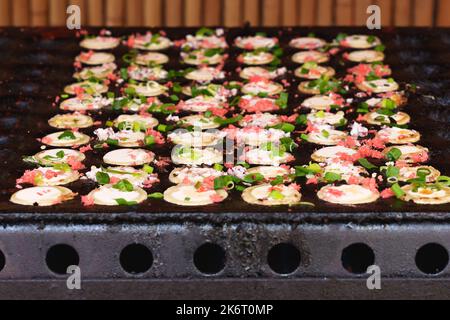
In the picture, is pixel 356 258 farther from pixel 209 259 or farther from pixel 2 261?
pixel 2 261

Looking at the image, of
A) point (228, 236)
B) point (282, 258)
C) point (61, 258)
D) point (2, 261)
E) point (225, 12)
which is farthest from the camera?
point (225, 12)

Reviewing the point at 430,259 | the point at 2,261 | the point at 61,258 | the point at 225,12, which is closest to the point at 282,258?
the point at 430,259

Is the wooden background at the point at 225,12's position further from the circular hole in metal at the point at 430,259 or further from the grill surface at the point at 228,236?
the grill surface at the point at 228,236

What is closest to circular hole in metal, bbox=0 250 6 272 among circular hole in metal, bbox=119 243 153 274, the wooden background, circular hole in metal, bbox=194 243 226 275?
circular hole in metal, bbox=119 243 153 274

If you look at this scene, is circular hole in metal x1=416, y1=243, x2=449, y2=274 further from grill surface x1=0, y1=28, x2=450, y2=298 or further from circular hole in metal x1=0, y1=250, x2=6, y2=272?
circular hole in metal x1=0, y1=250, x2=6, y2=272

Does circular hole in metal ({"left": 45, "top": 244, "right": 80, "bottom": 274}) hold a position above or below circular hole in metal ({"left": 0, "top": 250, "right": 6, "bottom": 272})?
below

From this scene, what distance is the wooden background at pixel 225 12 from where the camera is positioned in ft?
17.4

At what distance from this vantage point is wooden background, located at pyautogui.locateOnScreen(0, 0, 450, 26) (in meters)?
5.31

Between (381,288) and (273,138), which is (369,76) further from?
(381,288)

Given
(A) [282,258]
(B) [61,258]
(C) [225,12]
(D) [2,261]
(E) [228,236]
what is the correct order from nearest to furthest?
1. (E) [228,236]
2. (D) [2,261]
3. (B) [61,258]
4. (A) [282,258]
5. (C) [225,12]

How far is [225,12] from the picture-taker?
17.5ft

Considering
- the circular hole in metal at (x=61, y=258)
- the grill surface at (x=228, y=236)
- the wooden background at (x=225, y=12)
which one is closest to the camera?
the grill surface at (x=228, y=236)

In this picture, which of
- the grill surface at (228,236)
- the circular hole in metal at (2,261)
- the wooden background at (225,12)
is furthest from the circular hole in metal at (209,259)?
the wooden background at (225,12)

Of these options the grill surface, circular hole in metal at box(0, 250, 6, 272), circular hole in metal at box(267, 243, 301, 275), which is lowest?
circular hole in metal at box(267, 243, 301, 275)
